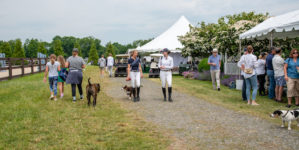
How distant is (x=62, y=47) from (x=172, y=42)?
117m

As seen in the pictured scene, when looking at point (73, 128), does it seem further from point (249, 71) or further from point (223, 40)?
point (223, 40)

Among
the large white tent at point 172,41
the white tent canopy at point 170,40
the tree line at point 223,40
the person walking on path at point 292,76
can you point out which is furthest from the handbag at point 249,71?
the white tent canopy at point 170,40

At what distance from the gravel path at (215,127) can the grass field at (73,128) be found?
0.49m

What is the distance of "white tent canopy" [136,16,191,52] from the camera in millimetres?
29125

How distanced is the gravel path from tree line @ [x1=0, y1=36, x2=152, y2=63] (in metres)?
63.3

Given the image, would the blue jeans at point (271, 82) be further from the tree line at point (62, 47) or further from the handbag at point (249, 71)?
the tree line at point (62, 47)

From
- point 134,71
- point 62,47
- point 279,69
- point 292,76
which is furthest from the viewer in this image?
point 62,47

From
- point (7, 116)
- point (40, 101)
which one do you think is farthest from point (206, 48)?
point (7, 116)

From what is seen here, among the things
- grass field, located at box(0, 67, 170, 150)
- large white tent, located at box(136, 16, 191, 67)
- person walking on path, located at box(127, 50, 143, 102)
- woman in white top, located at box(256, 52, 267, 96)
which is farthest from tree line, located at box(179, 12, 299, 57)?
grass field, located at box(0, 67, 170, 150)

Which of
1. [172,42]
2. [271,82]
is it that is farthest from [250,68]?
[172,42]

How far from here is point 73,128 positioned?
5.57 metres

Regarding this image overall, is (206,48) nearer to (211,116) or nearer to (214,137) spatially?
(211,116)

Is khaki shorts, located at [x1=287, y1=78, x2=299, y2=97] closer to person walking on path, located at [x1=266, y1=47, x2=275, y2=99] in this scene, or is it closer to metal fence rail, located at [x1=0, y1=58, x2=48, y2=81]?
person walking on path, located at [x1=266, y1=47, x2=275, y2=99]

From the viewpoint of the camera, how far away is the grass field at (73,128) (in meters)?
4.55
